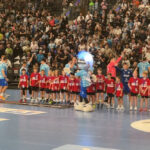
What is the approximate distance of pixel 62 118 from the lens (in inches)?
455

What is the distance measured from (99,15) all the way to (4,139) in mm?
15551

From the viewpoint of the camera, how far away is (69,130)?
9.67 meters

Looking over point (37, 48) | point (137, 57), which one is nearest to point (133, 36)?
point (137, 57)

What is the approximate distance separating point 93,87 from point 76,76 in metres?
0.93

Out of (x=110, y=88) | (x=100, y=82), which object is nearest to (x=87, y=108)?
(x=110, y=88)

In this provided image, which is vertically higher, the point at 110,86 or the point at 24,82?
the point at 24,82

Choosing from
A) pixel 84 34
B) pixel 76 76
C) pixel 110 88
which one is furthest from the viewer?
pixel 84 34

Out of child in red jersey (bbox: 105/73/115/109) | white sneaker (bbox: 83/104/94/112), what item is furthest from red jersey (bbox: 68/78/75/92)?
white sneaker (bbox: 83/104/94/112)

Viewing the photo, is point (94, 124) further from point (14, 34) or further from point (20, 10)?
point (20, 10)

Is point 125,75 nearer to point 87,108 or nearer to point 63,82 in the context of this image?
point 63,82

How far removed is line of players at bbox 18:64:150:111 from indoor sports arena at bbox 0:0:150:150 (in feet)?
0.12

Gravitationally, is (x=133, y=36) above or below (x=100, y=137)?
above

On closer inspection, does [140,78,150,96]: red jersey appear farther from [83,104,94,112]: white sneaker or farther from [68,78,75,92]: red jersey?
[68,78,75,92]: red jersey

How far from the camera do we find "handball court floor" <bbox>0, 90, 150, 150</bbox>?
813 centimetres
